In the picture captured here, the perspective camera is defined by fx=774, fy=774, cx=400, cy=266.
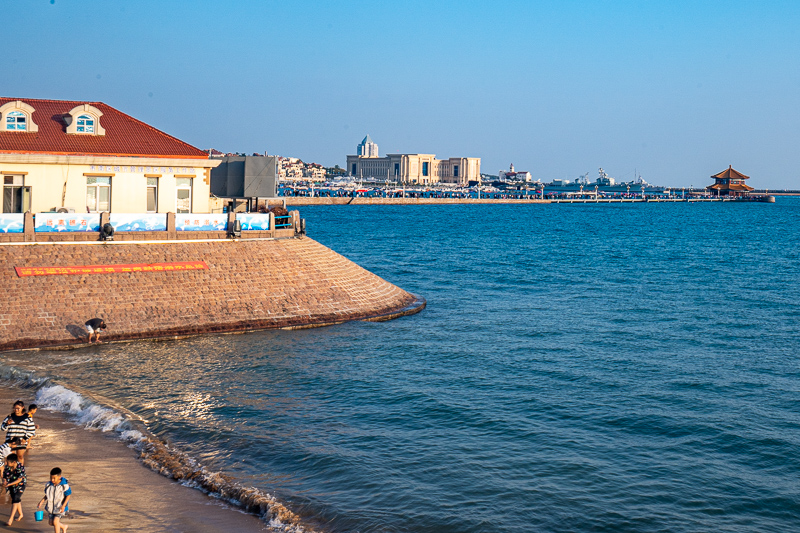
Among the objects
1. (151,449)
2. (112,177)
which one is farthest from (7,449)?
(112,177)

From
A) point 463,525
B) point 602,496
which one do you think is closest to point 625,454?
point 602,496

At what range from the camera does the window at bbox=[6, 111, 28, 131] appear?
3591 cm

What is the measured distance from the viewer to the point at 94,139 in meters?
37.3

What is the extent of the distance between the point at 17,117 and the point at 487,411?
2672 centimetres

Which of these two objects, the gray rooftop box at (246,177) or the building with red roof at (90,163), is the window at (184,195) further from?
the gray rooftop box at (246,177)

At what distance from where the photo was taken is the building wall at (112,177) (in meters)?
34.0

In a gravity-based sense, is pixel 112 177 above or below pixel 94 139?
below

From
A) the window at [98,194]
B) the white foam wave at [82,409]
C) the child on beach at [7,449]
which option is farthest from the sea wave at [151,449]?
the window at [98,194]

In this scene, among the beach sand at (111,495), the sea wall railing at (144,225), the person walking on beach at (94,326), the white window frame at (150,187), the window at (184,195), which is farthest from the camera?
the window at (184,195)

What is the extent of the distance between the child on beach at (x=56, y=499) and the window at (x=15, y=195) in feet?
76.4

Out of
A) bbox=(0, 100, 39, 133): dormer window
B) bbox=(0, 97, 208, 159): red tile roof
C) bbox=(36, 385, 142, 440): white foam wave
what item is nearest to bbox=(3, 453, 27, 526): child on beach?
bbox=(36, 385, 142, 440): white foam wave

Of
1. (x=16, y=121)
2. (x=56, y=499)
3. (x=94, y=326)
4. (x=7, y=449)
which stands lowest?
(x=56, y=499)

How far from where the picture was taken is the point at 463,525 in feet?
51.9

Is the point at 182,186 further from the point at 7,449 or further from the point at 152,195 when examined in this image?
the point at 7,449
